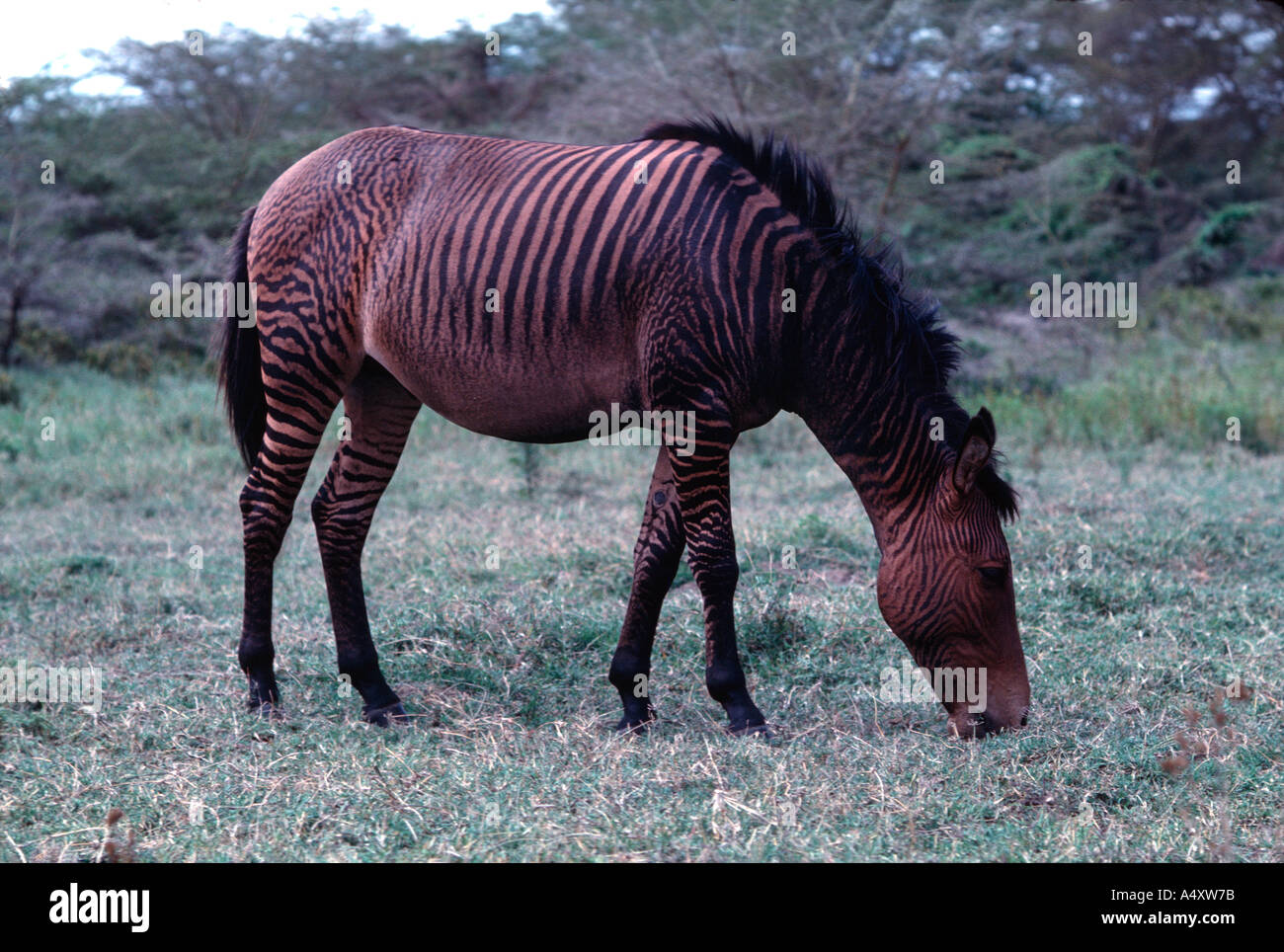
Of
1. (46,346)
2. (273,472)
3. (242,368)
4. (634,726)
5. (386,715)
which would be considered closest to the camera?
(634,726)

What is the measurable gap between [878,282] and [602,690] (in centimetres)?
185

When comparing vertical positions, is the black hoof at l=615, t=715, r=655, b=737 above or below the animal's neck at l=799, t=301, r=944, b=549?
below

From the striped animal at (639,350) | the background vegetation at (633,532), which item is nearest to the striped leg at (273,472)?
the striped animal at (639,350)

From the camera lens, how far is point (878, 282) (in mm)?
Answer: 4082

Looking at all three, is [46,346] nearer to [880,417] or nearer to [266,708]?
[266,708]

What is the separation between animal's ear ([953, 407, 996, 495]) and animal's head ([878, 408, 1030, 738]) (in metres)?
0.01

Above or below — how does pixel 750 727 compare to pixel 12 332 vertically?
below

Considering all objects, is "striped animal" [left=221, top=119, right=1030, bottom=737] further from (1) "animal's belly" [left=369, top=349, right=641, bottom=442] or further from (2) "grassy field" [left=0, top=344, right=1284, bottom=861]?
(2) "grassy field" [left=0, top=344, right=1284, bottom=861]

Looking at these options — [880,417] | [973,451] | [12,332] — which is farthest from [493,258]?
[12,332]

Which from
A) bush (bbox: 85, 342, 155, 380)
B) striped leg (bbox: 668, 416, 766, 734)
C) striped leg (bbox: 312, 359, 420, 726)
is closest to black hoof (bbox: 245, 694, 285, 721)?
striped leg (bbox: 312, 359, 420, 726)

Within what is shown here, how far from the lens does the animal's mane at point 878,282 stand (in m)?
4.04

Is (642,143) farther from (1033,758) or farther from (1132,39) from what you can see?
(1132,39)

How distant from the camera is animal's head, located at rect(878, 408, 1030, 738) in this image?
3.98m
